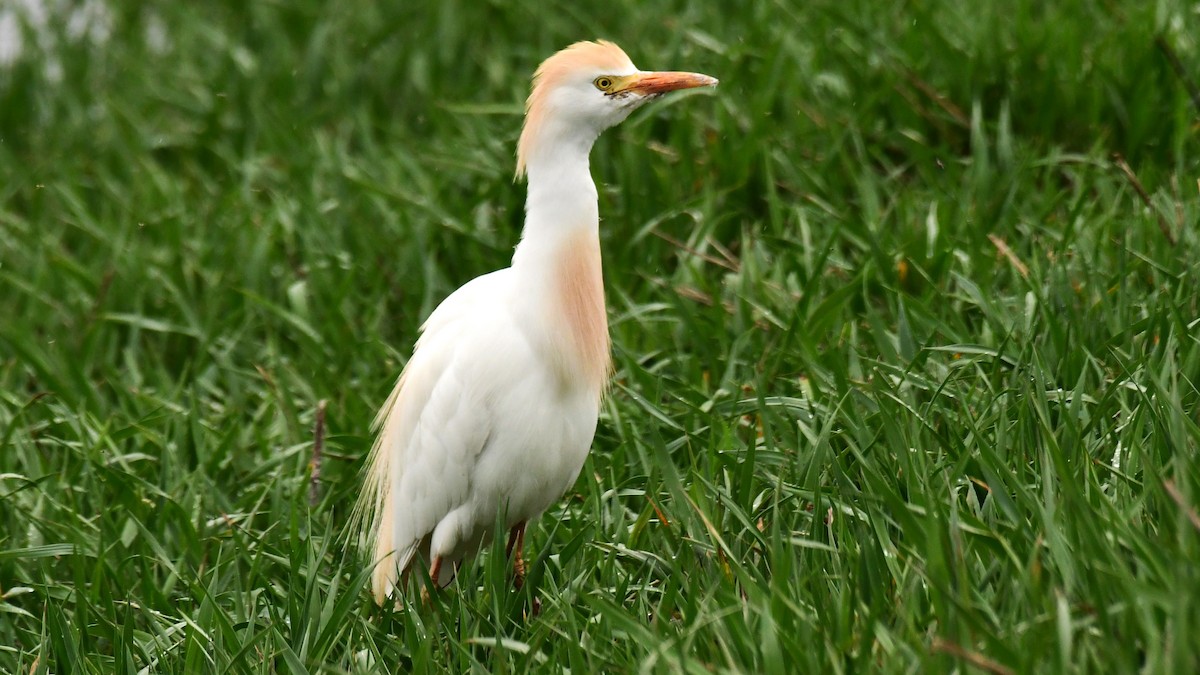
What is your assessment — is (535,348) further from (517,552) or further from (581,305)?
(517,552)

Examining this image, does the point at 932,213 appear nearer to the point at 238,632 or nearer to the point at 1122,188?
the point at 1122,188

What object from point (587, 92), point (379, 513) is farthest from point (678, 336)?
point (587, 92)

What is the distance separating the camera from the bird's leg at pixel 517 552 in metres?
3.53

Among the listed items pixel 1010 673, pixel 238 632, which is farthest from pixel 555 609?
pixel 1010 673

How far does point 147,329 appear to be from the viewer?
17.4 feet

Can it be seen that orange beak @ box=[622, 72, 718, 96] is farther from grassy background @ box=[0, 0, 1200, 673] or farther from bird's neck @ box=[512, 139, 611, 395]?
grassy background @ box=[0, 0, 1200, 673]

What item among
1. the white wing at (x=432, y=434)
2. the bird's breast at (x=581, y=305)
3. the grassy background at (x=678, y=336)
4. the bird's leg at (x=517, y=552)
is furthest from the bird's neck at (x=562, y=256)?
the bird's leg at (x=517, y=552)

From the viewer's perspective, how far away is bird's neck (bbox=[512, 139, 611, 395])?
131 inches

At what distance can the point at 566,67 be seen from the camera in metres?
3.31

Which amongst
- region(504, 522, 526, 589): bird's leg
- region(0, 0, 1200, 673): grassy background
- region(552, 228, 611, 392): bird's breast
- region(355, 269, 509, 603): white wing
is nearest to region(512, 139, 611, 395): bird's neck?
region(552, 228, 611, 392): bird's breast

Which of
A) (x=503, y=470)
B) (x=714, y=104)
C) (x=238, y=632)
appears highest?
(x=714, y=104)

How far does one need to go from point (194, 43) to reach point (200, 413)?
3.26 metres

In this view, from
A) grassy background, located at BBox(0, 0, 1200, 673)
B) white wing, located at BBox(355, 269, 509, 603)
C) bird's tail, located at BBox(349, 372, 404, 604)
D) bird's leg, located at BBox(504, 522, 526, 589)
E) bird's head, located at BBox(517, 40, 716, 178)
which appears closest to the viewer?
grassy background, located at BBox(0, 0, 1200, 673)

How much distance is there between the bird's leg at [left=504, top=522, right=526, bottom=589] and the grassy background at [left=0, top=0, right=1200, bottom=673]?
0.09m
